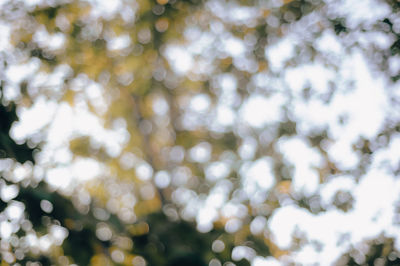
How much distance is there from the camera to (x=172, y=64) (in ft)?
15.5

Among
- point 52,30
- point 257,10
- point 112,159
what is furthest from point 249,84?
point 112,159

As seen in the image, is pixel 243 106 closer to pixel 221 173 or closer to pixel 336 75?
pixel 221 173

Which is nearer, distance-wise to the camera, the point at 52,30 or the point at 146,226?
the point at 146,226

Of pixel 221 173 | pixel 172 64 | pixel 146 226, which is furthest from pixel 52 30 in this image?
pixel 221 173

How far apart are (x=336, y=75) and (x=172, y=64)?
2.35m

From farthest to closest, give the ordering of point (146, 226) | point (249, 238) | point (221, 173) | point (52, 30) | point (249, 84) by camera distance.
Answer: point (221, 173) < point (249, 84) < point (52, 30) < point (249, 238) < point (146, 226)

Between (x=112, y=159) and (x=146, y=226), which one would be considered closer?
(x=146, y=226)

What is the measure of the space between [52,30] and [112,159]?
237cm

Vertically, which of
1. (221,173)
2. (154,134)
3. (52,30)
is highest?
(52,30)

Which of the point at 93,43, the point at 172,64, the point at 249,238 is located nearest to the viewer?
the point at 249,238

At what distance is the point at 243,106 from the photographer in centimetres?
415

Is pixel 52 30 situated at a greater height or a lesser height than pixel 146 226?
greater

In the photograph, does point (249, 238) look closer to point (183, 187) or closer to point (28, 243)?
point (28, 243)

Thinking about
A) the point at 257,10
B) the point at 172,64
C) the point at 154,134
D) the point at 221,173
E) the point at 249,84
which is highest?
the point at 257,10
